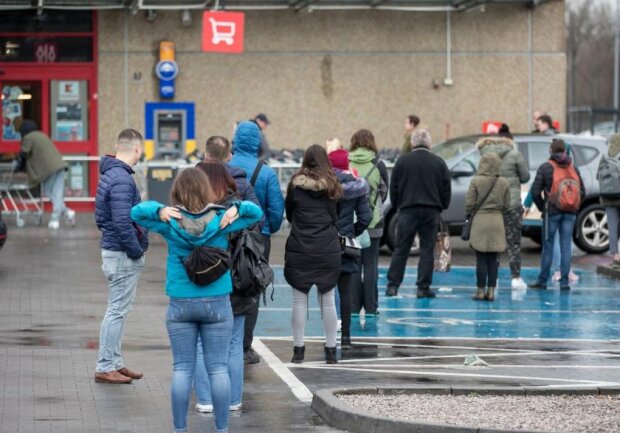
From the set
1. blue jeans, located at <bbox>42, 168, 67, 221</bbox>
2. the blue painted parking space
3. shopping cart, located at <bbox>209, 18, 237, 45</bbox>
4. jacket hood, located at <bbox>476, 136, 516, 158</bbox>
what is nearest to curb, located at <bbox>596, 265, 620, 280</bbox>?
the blue painted parking space

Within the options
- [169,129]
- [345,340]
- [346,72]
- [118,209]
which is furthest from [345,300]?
[346,72]

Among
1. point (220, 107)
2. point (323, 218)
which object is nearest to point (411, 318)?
point (323, 218)

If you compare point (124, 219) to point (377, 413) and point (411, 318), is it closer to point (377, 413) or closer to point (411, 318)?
point (377, 413)

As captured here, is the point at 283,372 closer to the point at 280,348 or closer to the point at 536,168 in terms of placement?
Result: the point at 280,348

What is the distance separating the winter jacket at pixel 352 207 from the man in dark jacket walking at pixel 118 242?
244 centimetres

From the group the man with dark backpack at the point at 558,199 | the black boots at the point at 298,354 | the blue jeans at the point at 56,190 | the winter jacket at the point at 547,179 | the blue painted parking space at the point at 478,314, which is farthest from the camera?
the blue jeans at the point at 56,190

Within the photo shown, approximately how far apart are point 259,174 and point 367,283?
3244 millimetres

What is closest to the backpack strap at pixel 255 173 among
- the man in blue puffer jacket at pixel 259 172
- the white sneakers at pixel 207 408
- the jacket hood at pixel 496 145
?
the man in blue puffer jacket at pixel 259 172

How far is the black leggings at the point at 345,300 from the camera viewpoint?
1150 cm

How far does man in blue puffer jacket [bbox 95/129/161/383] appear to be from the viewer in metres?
9.45

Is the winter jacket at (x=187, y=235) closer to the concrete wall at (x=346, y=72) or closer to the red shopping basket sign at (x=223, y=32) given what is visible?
the red shopping basket sign at (x=223, y=32)

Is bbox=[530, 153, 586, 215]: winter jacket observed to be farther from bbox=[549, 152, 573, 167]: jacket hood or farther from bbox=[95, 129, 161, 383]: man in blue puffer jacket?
bbox=[95, 129, 161, 383]: man in blue puffer jacket

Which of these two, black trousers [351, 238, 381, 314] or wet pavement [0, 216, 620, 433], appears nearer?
wet pavement [0, 216, 620, 433]

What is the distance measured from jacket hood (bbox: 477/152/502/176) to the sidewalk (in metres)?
3.74
